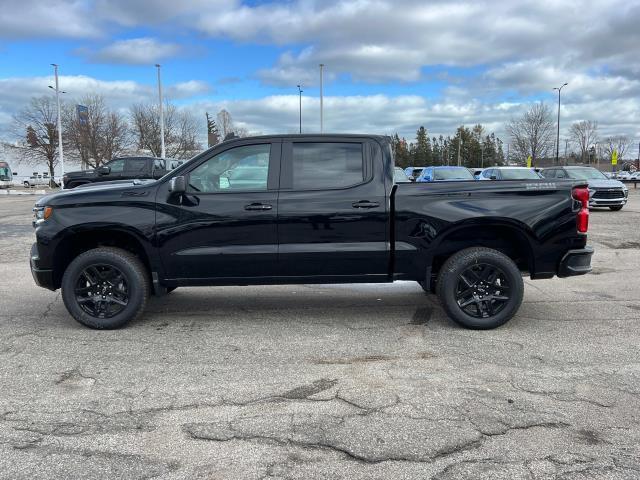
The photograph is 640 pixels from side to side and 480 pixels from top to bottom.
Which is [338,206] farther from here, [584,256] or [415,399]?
[584,256]

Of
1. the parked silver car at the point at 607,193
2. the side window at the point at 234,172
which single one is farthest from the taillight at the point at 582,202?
the parked silver car at the point at 607,193

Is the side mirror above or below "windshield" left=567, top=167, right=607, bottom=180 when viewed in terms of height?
below

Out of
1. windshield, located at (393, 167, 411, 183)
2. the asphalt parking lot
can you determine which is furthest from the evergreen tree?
the asphalt parking lot

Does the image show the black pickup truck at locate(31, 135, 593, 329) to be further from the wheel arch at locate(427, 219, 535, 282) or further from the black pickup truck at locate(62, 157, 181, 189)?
the black pickup truck at locate(62, 157, 181, 189)

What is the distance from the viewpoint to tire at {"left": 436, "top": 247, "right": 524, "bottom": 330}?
5230 millimetres

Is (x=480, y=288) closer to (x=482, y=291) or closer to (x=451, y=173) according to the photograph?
(x=482, y=291)

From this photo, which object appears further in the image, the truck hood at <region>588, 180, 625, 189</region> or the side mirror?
the truck hood at <region>588, 180, 625, 189</region>

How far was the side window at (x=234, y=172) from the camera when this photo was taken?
17.2ft

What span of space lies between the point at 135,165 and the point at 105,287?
16.2m

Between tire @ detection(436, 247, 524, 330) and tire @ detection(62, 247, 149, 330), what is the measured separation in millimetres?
2983

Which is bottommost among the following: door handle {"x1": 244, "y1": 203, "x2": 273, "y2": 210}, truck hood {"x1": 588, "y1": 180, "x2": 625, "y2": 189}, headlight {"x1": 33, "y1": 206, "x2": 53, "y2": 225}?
headlight {"x1": 33, "y1": 206, "x2": 53, "y2": 225}

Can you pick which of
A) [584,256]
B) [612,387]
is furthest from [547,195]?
[612,387]

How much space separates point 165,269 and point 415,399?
9.12ft

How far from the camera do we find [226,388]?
3959 mm
